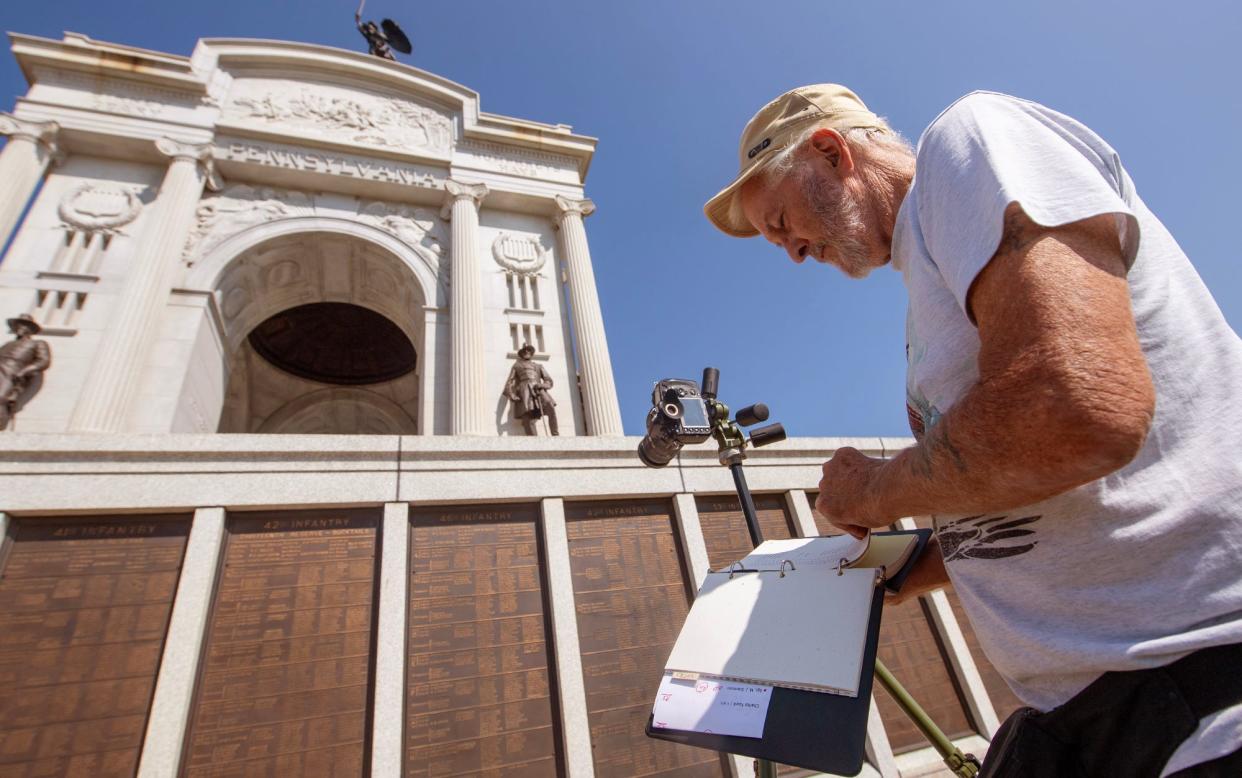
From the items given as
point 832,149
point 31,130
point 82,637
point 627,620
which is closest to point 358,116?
point 31,130

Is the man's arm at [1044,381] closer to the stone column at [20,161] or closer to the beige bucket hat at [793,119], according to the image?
the beige bucket hat at [793,119]

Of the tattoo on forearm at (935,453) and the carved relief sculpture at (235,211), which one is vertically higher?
the carved relief sculpture at (235,211)

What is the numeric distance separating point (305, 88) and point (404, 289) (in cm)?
525

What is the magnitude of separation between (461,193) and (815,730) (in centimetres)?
1177

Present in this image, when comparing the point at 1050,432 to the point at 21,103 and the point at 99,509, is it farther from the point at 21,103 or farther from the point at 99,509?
the point at 21,103

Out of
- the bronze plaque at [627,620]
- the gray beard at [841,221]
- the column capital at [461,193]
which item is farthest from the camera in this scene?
the column capital at [461,193]

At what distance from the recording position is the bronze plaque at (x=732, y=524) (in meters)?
5.04

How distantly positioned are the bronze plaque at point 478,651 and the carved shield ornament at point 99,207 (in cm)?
887

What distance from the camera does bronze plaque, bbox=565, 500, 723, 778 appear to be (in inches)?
155

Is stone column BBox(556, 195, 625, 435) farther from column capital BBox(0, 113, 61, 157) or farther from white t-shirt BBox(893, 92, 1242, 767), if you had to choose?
column capital BBox(0, 113, 61, 157)

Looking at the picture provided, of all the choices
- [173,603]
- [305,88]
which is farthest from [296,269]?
[173,603]

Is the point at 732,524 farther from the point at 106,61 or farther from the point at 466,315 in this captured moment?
the point at 106,61

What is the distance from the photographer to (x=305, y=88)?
475 inches

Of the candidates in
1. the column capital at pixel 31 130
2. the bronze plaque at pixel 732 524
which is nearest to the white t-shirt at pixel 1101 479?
the bronze plaque at pixel 732 524
